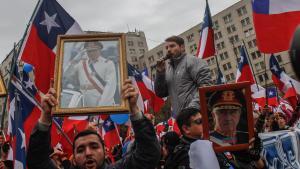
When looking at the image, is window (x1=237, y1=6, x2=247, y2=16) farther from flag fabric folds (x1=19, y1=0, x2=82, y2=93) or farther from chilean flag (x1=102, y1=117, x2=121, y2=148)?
flag fabric folds (x1=19, y1=0, x2=82, y2=93)

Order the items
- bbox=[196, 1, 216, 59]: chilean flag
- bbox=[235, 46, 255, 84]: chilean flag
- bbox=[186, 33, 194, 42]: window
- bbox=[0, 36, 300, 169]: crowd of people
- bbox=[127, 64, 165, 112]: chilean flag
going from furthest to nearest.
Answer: bbox=[186, 33, 194, 42]: window, bbox=[127, 64, 165, 112]: chilean flag, bbox=[235, 46, 255, 84]: chilean flag, bbox=[196, 1, 216, 59]: chilean flag, bbox=[0, 36, 300, 169]: crowd of people

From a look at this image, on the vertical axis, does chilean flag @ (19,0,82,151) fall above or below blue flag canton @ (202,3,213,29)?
below

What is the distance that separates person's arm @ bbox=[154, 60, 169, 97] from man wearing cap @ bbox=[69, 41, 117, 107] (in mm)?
1338

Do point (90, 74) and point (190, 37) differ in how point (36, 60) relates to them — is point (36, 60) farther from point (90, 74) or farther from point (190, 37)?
point (190, 37)

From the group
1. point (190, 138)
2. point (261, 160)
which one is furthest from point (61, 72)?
point (261, 160)

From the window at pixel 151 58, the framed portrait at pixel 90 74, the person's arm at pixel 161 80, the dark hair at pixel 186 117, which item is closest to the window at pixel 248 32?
the window at pixel 151 58

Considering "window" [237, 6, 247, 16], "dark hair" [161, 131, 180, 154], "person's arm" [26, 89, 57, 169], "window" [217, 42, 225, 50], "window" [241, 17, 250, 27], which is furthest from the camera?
"window" [217, 42, 225, 50]

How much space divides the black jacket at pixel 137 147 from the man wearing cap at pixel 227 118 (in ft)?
1.77

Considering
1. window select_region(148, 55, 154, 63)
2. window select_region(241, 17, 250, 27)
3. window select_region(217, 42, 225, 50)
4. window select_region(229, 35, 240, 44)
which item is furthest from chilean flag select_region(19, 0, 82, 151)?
window select_region(148, 55, 154, 63)

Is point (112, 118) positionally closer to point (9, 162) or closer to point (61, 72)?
point (9, 162)

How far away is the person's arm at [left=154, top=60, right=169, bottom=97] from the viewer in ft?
16.4

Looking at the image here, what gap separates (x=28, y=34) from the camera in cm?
644

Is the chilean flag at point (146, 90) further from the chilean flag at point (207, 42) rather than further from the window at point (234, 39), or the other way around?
the window at point (234, 39)

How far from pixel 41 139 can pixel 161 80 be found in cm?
212
